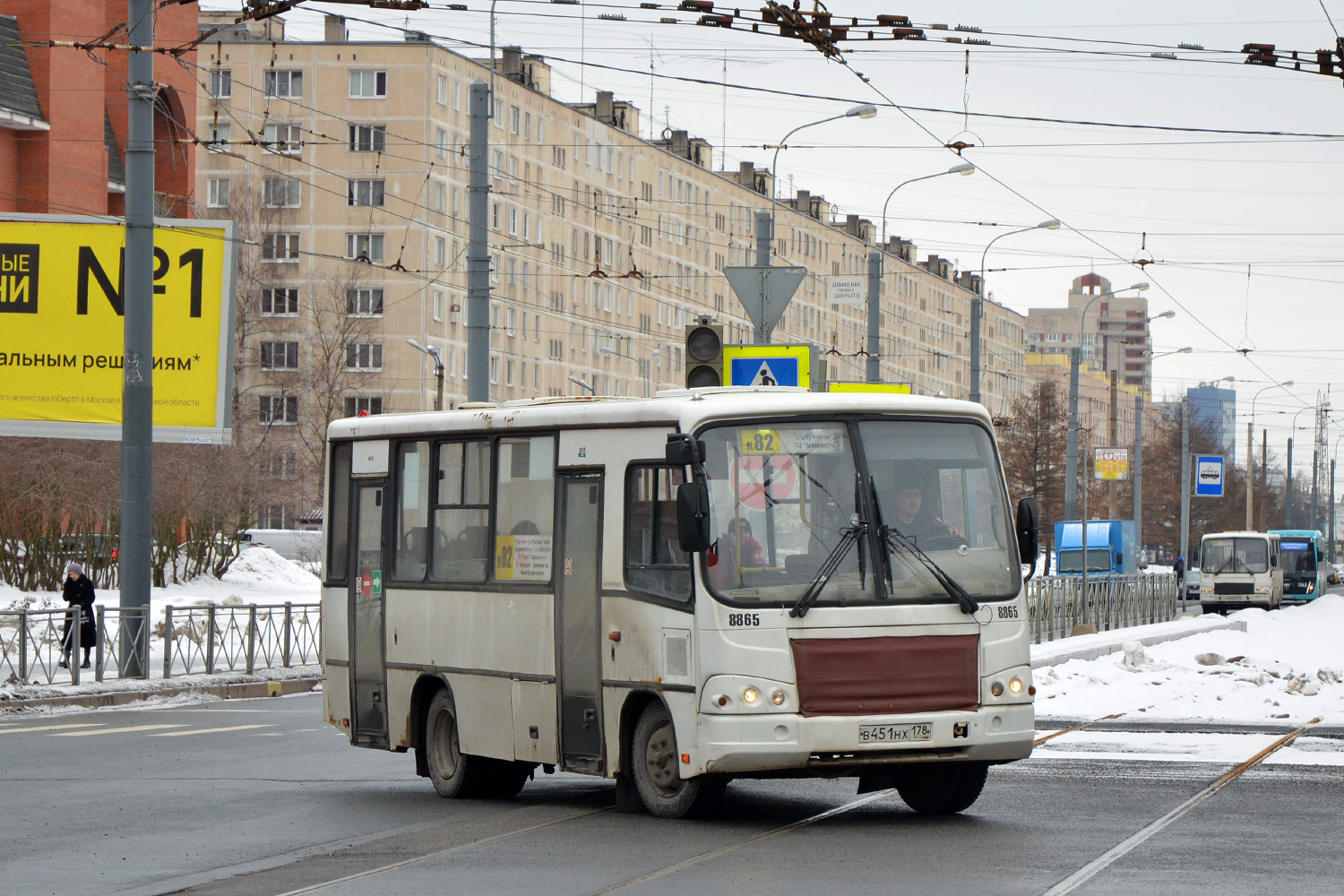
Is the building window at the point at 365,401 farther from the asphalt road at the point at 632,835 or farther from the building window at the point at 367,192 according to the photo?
the asphalt road at the point at 632,835

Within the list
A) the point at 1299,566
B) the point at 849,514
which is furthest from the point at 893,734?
the point at 1299,566

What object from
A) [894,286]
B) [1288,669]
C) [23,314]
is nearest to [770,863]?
[1288,669]

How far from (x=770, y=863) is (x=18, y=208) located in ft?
135

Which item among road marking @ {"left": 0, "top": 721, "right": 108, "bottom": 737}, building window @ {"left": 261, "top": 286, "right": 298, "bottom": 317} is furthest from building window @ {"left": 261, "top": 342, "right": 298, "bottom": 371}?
road marking @ {"left": 0, "top": 721, "right": 108, "bottom": 737}

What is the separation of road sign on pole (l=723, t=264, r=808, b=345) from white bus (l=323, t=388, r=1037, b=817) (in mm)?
8313

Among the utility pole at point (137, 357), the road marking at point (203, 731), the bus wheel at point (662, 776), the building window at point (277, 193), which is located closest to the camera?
the bus wheel at point (662, 776)

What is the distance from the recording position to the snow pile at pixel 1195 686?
2083cm

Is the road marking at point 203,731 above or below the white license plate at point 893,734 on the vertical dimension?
below

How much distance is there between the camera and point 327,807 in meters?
13.2

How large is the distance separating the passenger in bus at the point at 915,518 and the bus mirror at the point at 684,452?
1155 mm

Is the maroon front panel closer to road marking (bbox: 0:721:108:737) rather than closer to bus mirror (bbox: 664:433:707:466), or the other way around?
bus mirror (bbox: 664:433:707:466)

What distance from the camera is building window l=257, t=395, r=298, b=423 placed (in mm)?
84188

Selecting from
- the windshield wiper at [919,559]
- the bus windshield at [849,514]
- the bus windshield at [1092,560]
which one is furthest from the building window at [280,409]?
the windshield wiper at [919,559]

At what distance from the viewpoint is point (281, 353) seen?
3423 inches
